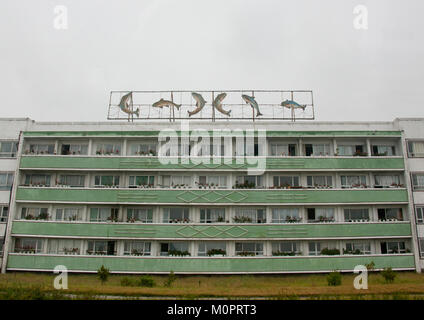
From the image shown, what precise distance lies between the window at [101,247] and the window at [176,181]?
7.50m

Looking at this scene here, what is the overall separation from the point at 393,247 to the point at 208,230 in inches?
698

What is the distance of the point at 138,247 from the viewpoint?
3359 centimetres

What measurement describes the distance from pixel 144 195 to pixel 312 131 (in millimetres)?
17690

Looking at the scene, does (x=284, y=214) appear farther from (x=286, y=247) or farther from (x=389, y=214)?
(x=389, y=214)

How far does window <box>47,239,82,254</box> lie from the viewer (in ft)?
110

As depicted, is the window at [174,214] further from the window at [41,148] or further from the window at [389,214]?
the window at [389,214]

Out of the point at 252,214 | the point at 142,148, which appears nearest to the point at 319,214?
the point at 252,214

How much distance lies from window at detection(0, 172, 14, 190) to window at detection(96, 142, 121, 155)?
8.60 meters

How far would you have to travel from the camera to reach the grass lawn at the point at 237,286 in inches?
833

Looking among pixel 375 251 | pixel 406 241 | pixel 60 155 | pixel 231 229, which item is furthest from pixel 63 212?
pixel 406 241

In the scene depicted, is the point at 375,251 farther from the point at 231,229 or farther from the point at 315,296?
the point at 315,296

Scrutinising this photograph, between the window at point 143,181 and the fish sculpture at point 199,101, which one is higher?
the fish sculpture at point 199,101

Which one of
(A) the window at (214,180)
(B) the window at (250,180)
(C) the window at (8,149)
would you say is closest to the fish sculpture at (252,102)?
(B) the window at (250,180)
